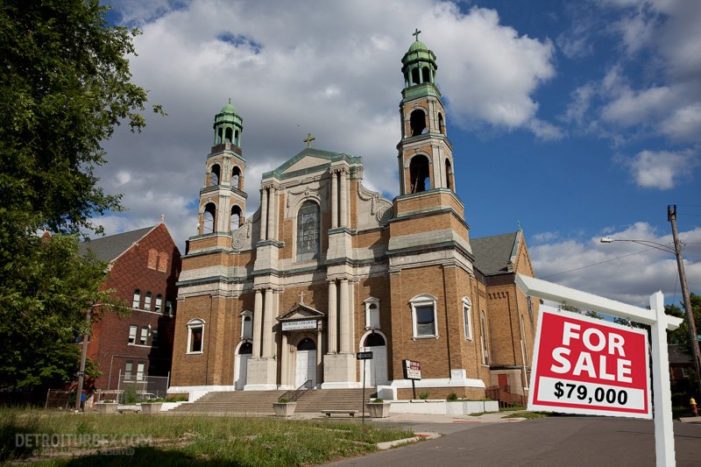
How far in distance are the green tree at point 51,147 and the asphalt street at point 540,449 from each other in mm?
7336

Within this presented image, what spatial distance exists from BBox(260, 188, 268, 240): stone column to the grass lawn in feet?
74.3

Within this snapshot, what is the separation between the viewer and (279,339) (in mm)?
35188

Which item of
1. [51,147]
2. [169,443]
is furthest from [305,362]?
[51,147]

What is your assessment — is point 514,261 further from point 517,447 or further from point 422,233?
point 517,447

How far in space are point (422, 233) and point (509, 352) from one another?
43.2 feet

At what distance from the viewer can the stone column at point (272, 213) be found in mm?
37222

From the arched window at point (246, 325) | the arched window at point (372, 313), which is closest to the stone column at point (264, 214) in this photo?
the arched window at point (246, 325)

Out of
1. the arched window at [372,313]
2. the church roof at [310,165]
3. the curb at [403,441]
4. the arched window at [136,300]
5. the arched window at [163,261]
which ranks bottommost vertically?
the curb at [403,441]

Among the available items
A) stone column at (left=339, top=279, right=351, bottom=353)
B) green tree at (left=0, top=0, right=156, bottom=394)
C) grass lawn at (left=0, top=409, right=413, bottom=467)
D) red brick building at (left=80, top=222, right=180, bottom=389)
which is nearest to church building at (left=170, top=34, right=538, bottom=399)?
stone column at (left=339, top=279, right=351, bottom=353)

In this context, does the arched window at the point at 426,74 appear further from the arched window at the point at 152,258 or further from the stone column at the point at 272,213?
the arched window at the point at 152,258

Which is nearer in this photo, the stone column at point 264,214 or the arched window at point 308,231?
the arched window at point 308,231

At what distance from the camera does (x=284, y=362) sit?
112 ft

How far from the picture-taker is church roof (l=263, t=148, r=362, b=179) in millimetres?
37000

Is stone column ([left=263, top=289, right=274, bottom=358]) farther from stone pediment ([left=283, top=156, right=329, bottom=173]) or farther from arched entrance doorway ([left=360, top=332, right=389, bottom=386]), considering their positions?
stone pediment ([left=283, top=156, right=329, bottom=173])
